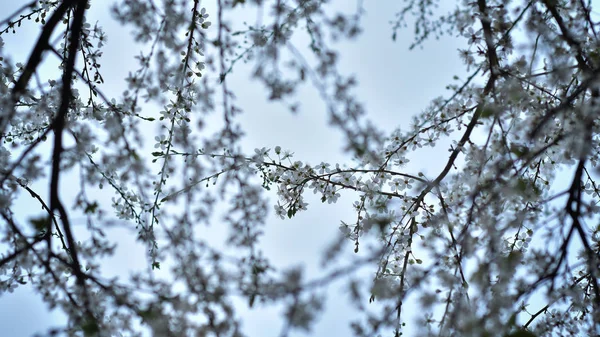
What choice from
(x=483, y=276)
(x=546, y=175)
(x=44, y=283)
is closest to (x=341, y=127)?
(x=483, y=276)

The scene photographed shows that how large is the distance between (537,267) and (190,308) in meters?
1.95

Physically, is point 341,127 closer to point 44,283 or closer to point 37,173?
point 37,173

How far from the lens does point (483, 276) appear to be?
2.10 metres

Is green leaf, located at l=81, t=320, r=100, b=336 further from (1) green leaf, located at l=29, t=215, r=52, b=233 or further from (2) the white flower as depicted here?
(2) the white flower

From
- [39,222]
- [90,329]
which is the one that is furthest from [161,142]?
[90,329]

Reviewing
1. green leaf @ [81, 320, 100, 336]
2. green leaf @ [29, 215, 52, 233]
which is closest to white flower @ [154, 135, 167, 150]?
green leaf @ [29, 215, 52, 233]

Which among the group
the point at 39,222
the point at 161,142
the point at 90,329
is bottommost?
the point at 90,329

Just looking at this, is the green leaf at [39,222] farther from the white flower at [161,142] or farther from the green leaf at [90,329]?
the white flower at [161,142]

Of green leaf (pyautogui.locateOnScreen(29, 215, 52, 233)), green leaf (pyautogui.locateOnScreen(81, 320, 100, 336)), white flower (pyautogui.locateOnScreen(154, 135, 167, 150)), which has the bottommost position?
green leaf (pyautogui.locateOnScreen(81, 320, 100, 336))

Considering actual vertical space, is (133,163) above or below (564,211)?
above

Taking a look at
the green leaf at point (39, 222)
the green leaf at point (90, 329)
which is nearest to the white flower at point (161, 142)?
the green leaf at point (39, 222)

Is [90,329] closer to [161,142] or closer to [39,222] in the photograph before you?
[39,222]

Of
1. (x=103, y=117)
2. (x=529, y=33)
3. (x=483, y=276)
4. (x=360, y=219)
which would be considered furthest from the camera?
(x=360, y=219)

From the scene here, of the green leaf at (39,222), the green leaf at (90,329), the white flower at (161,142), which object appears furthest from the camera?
the white flower at (161,142)
